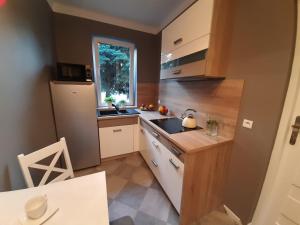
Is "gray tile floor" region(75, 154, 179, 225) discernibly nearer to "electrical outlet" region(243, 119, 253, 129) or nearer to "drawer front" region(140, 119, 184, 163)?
"drawer front" region(140, 119, 184, 163)

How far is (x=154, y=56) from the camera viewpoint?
275 centimetres

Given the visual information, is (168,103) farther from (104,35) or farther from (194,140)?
(104,35)

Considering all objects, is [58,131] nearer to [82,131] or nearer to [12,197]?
[82,131]

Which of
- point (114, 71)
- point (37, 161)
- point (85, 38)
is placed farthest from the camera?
point (114, 71)

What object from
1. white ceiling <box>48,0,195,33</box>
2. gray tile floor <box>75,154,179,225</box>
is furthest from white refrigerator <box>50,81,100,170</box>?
white ceiling <box>48,0,195,33</box>

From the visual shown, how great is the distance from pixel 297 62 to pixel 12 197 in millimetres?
1967

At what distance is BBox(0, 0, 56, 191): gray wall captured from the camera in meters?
0.94

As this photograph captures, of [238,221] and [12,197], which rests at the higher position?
[12,197]

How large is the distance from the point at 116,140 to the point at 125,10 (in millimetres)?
2084

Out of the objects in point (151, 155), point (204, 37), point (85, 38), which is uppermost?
point (85, 38)

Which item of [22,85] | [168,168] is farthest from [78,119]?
[168,168]

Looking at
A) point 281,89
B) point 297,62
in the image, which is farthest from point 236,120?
point 297,62

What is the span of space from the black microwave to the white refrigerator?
10cm

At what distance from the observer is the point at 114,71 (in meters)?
2.60
